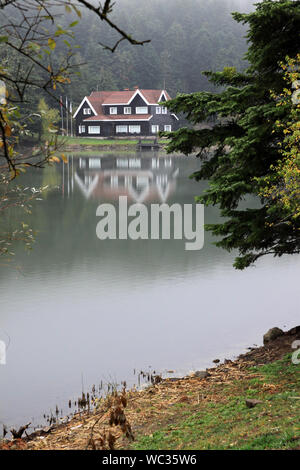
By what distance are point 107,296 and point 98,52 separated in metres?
115

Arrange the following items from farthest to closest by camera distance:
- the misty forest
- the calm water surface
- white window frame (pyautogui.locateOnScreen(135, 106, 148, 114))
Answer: white window frame (pyautogui.locateOnScreen(135, 106, 148, 114)) → the calm water surface → the misty forest

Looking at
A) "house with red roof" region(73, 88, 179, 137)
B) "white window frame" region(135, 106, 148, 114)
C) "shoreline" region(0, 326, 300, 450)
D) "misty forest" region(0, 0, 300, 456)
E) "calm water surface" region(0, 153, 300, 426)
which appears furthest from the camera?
"white window frame" region(135, 106, 148, 114)

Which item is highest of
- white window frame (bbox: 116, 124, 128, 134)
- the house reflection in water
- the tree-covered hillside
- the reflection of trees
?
the tree-covered hillside

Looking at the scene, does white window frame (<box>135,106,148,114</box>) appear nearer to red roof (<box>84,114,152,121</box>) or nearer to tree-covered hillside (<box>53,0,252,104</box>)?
red roof (<box>84,114,152,121</box>)

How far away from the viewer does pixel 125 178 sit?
180 ft

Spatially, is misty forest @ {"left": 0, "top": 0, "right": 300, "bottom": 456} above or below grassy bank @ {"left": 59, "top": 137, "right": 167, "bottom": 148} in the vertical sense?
below

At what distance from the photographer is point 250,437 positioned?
702 cm

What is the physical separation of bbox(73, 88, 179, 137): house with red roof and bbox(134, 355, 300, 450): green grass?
305ft

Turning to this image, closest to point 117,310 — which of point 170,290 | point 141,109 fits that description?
point 170,290

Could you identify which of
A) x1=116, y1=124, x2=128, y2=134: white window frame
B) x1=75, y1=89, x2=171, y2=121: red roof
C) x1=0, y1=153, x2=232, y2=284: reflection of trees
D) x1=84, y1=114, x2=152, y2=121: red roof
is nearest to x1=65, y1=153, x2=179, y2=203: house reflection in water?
x1=0, y1=153, x2=232, y2=284: reflection of trees

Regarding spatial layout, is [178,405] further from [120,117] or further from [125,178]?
[120,117]

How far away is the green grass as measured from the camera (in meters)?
6.93

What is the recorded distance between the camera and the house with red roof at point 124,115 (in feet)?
333

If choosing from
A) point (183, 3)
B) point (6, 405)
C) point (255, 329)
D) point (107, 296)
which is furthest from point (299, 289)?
point (183, 3)
